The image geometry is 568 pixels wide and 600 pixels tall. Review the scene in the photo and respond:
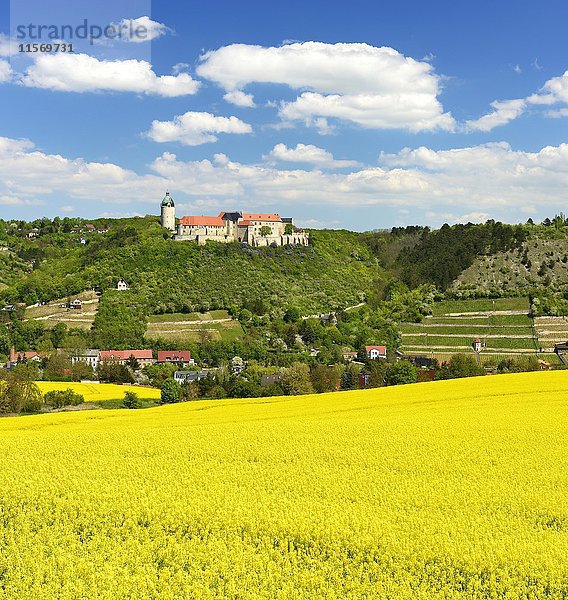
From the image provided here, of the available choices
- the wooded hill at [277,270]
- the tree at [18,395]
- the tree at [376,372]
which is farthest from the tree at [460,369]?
the wooded hill at [277,270]

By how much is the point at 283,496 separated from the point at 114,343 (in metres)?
85.6

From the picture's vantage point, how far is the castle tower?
158 metres

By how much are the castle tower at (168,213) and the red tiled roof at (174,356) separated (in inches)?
2809

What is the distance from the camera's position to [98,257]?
13562 cm

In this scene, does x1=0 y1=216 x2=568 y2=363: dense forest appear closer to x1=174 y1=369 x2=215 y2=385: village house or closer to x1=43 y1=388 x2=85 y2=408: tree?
x1=174 y1=369 x2=215 y2=385: village house

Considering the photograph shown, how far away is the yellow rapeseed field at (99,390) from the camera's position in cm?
6084

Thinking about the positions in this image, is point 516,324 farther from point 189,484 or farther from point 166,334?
point 189,484

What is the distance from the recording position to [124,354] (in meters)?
91.3

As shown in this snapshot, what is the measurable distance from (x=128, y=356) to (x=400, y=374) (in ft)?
138

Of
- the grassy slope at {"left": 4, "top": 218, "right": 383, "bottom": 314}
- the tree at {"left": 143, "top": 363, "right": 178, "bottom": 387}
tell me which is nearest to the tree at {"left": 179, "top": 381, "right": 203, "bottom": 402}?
the tree at {"left": 143, "top": 363, "right": 178, "bottom": 387}

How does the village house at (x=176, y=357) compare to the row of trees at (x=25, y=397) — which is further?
the village house at (x=176, y=357)

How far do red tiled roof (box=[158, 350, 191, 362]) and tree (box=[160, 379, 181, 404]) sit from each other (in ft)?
89.9

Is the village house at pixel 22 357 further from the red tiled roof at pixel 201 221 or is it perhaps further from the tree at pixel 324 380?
the red tiled roof at pixel 201 221

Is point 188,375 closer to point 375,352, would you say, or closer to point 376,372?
point 376,372
